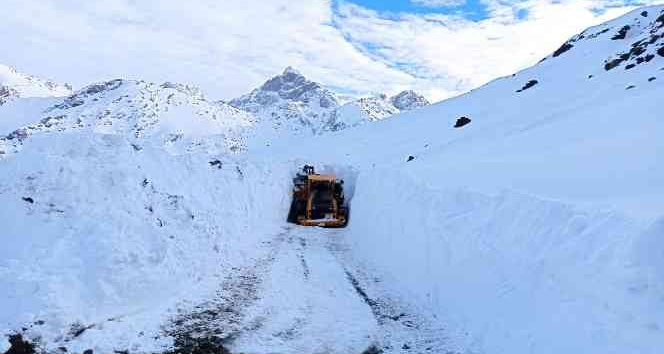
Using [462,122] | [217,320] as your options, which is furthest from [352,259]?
[462,122]

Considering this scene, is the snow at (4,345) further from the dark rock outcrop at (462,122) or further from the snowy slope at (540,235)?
the dark rock outcrop at (462,122)

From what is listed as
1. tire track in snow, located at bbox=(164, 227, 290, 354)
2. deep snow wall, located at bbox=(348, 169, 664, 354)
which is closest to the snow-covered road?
tire track in snow, located at bbox=(164, 227, 290, 354)

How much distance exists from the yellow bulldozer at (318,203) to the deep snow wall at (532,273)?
7391 millimetres

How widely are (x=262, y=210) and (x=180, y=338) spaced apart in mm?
12032

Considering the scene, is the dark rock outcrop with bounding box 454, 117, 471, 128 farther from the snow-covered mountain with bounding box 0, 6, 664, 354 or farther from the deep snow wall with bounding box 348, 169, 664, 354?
the deep snow wall with bounding box 348, 169, 664, 354

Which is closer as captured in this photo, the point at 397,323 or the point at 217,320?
the point at 217,320

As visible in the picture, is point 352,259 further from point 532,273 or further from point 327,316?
point 532,273

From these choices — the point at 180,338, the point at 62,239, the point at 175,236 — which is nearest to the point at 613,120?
the point at 175,236

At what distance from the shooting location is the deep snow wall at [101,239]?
764 centimetres

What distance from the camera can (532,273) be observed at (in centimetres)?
754

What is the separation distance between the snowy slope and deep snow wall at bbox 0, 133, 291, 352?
4678 mm

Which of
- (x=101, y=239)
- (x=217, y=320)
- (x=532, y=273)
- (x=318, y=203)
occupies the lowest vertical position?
(x=217, y=320)

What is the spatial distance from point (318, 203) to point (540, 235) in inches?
562

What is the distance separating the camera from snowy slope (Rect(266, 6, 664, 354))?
5.86 m
